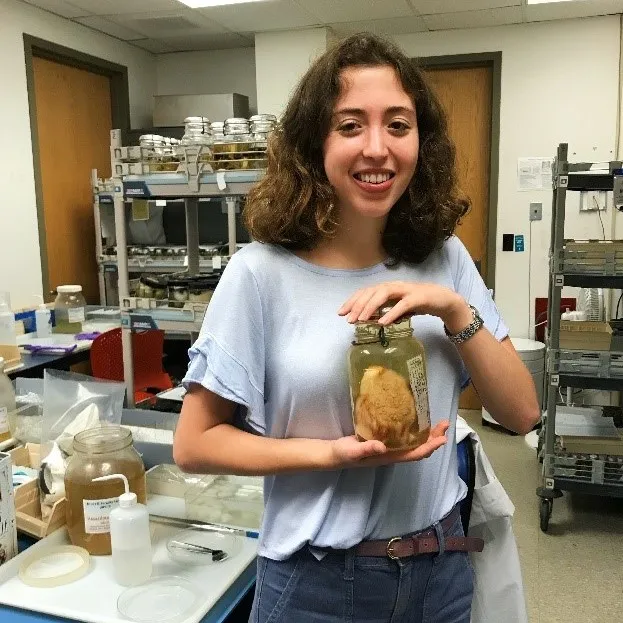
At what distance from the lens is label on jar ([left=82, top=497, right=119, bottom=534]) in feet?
4.02

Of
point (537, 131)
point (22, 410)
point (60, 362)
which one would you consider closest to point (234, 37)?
point (537, 131)

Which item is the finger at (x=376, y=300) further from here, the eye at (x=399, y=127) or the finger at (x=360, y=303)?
the eye at (x=399, y=127)

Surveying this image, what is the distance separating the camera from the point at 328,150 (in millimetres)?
919

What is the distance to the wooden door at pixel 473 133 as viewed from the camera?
4.53 m

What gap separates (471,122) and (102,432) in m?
3.89

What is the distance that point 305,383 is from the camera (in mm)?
868

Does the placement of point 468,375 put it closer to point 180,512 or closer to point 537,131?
point 180,512

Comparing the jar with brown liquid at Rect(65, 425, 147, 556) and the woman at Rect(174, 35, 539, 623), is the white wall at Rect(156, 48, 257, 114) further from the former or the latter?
the woman at Rect(174, 35, 539, 623)

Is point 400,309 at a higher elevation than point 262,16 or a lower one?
lower

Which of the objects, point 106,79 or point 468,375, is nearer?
point 468,375

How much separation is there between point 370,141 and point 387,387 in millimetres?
327

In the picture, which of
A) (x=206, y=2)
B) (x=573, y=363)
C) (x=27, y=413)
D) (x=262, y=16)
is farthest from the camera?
(x=262, y=16)

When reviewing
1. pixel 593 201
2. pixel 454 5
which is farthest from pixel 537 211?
pixel 454 5

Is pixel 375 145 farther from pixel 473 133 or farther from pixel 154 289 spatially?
pixel 473 133
